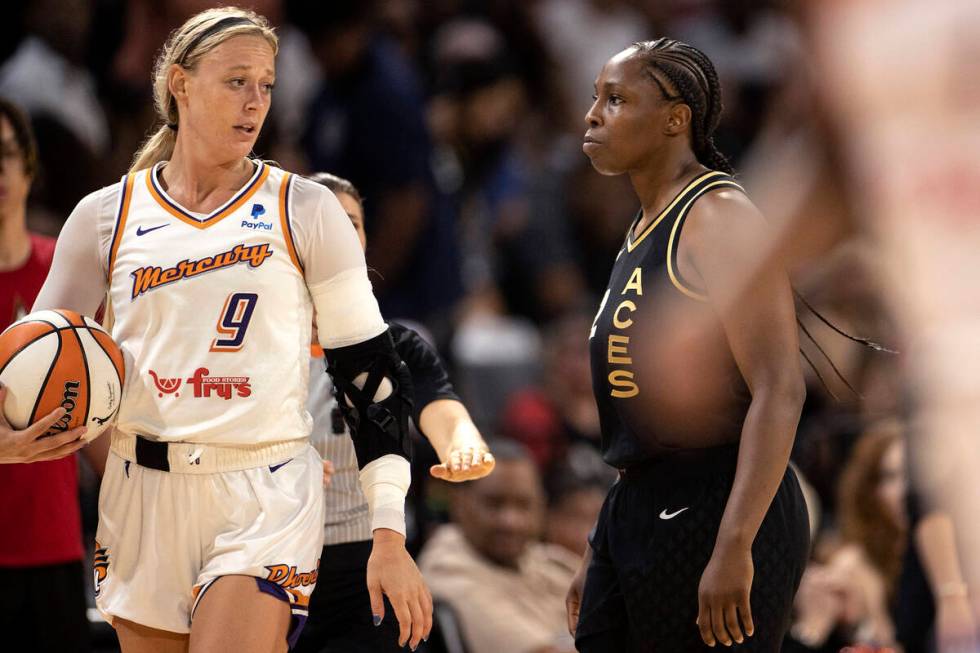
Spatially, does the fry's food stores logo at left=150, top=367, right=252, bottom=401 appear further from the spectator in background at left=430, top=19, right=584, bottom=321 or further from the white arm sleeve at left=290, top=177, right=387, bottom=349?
the spectator in background at left=430, top=19, right=584, bottom=321

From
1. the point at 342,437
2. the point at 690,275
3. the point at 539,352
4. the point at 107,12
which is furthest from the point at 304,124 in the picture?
the point at 690,275

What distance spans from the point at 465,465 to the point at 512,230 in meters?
5.77

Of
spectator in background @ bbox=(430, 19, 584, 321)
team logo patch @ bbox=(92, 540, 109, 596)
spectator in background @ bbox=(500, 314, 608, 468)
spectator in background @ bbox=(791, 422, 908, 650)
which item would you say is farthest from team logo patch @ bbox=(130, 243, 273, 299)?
spectator in background @ bbox=(430, 19, 584, 321)

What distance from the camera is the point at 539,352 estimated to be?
9344 mm

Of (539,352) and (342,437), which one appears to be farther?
(539,352)

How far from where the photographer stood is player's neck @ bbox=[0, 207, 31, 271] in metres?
4.67

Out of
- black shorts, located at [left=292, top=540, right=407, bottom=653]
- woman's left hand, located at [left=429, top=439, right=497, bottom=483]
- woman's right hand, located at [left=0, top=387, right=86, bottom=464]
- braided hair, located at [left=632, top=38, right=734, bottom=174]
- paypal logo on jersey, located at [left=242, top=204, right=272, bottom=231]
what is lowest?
black shorts, located at [left=292, top=540, right=407, bottom=653]

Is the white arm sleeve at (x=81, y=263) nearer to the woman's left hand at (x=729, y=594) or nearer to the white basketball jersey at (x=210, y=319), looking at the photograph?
the white basketball jersey at (x=210, y=319)

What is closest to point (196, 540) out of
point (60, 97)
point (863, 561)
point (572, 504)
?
point (572, 504)

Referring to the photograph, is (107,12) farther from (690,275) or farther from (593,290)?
(690,275)

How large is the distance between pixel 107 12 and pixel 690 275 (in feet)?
17.1

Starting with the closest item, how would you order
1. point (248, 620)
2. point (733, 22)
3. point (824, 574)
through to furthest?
point (248, 620)
point (824, 574)
point (733, 22)

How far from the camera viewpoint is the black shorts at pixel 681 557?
143 inches

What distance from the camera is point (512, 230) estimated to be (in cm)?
946
